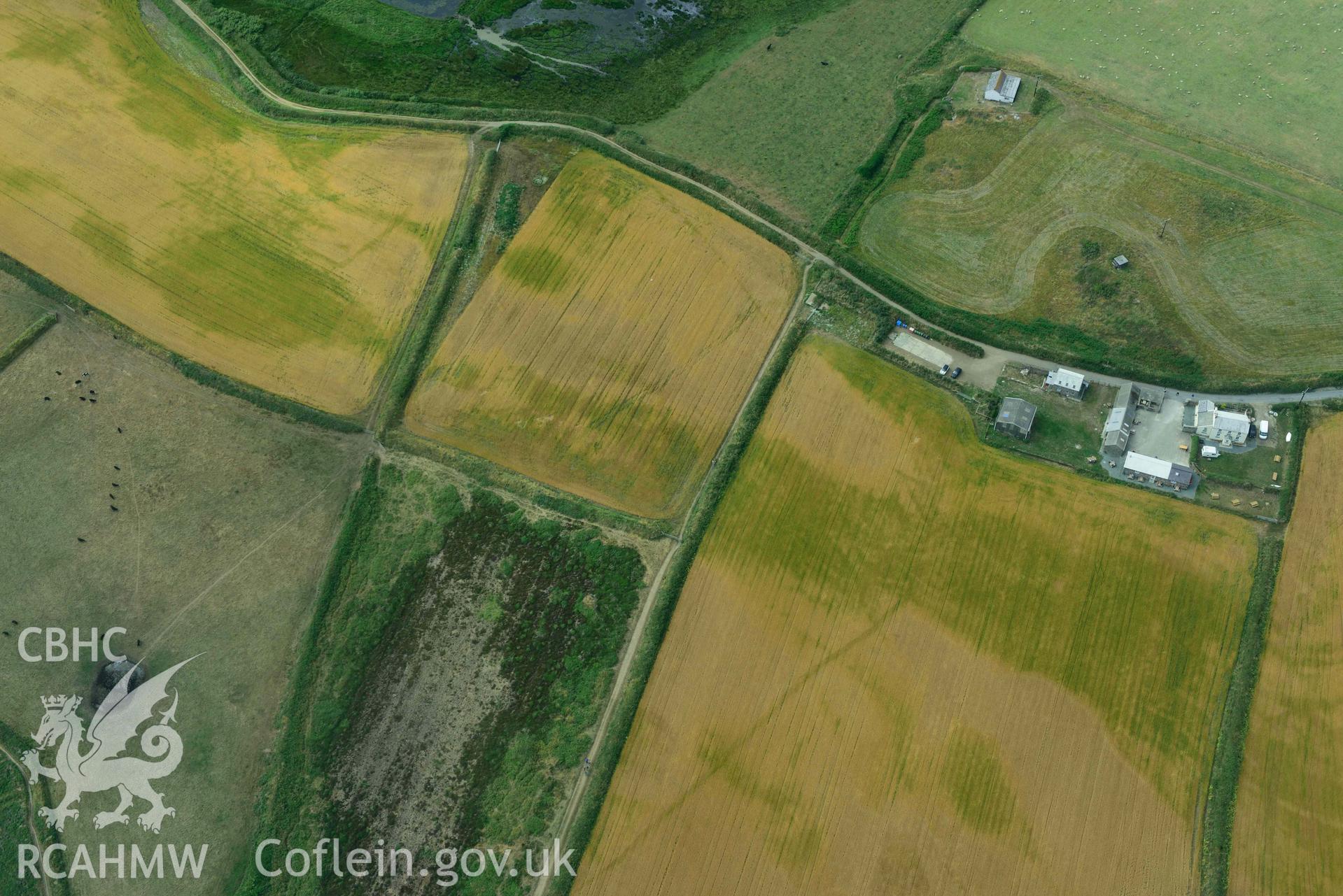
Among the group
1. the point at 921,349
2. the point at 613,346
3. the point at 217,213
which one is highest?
the point at 921,349

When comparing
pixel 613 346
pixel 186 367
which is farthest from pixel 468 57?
pixel 186 367

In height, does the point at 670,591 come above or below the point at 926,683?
below

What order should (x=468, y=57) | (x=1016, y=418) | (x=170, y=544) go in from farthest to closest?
(x=468, y=57)
(x=1016, y=418)
(x=170, y=544)

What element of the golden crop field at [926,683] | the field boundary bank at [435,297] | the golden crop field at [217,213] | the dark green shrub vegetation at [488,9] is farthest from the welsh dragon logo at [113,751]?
the dark green shrub vegetation at [488,9]

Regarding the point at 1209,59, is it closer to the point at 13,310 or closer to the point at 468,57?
the point at 468,57

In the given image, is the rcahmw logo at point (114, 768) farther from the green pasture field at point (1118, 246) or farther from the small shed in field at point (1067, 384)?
the small shed in field at point (1067, 384)

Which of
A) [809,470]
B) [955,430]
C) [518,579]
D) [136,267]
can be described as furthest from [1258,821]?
[136,267]
